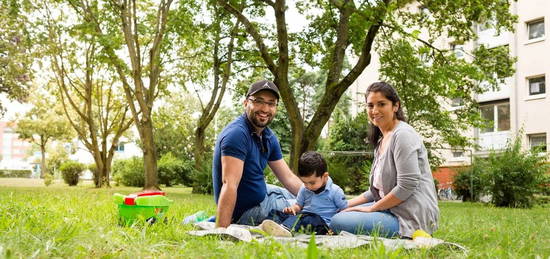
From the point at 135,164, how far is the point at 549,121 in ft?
69.3

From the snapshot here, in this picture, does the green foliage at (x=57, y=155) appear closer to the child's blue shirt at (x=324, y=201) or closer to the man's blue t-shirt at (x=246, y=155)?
the man's blue t-shirt at (x=246, y=155)

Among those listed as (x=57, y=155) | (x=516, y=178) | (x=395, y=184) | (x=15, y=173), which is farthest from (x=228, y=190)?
(x=15, y=173)

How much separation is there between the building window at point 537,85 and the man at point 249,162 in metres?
22.5

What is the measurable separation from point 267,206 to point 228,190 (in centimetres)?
70

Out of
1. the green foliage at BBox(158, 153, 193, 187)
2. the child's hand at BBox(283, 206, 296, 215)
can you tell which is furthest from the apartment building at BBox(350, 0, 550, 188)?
the child's hand at BBox(283, 206, 296, 215)

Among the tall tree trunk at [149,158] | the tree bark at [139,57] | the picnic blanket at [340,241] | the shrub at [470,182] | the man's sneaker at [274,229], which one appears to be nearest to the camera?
the picnic blanket at [340,241]

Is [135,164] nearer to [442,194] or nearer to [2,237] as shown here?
[442,194]

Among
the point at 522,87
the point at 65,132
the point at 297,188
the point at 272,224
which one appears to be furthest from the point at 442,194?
the point at 65,132

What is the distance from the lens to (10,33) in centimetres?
2028

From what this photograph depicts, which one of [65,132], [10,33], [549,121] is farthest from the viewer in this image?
[65,132]

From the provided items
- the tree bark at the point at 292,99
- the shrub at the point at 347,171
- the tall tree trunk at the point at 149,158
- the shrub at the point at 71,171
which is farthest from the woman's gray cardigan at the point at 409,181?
the shrub at the point at 71,171

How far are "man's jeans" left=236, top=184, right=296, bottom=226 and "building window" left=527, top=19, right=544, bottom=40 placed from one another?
23.1 metres

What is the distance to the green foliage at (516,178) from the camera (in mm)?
13508

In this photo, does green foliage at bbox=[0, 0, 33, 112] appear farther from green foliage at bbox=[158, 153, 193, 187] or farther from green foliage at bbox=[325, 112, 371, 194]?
green foliage at bbox=[325, 112, 371, 194]
